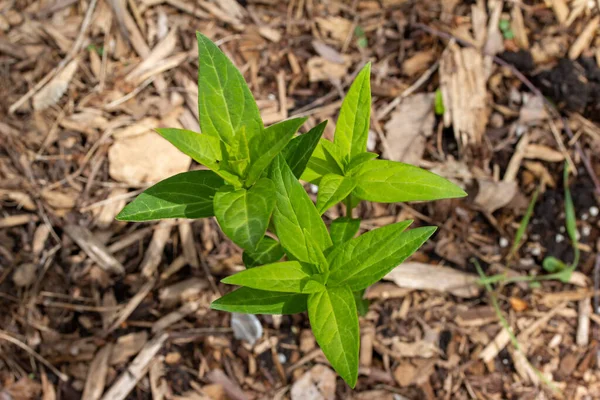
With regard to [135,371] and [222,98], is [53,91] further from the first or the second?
[222,98]

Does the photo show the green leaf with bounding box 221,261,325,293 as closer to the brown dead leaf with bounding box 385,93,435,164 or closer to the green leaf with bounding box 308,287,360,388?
the green leaf with bounding box 308,287,360,388

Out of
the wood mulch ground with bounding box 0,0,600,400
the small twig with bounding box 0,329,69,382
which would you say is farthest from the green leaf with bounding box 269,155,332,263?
the small twig with bounding box 0,329,69,382

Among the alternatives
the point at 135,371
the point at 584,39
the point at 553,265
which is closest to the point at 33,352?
the point at 135,371

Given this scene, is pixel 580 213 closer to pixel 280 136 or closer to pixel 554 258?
pixel 554 258

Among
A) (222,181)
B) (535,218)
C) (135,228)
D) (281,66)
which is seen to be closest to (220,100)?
(222,181)

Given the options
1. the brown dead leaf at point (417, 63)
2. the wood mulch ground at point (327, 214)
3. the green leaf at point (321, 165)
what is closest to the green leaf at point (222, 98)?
the green leaf at point (321, 165)
